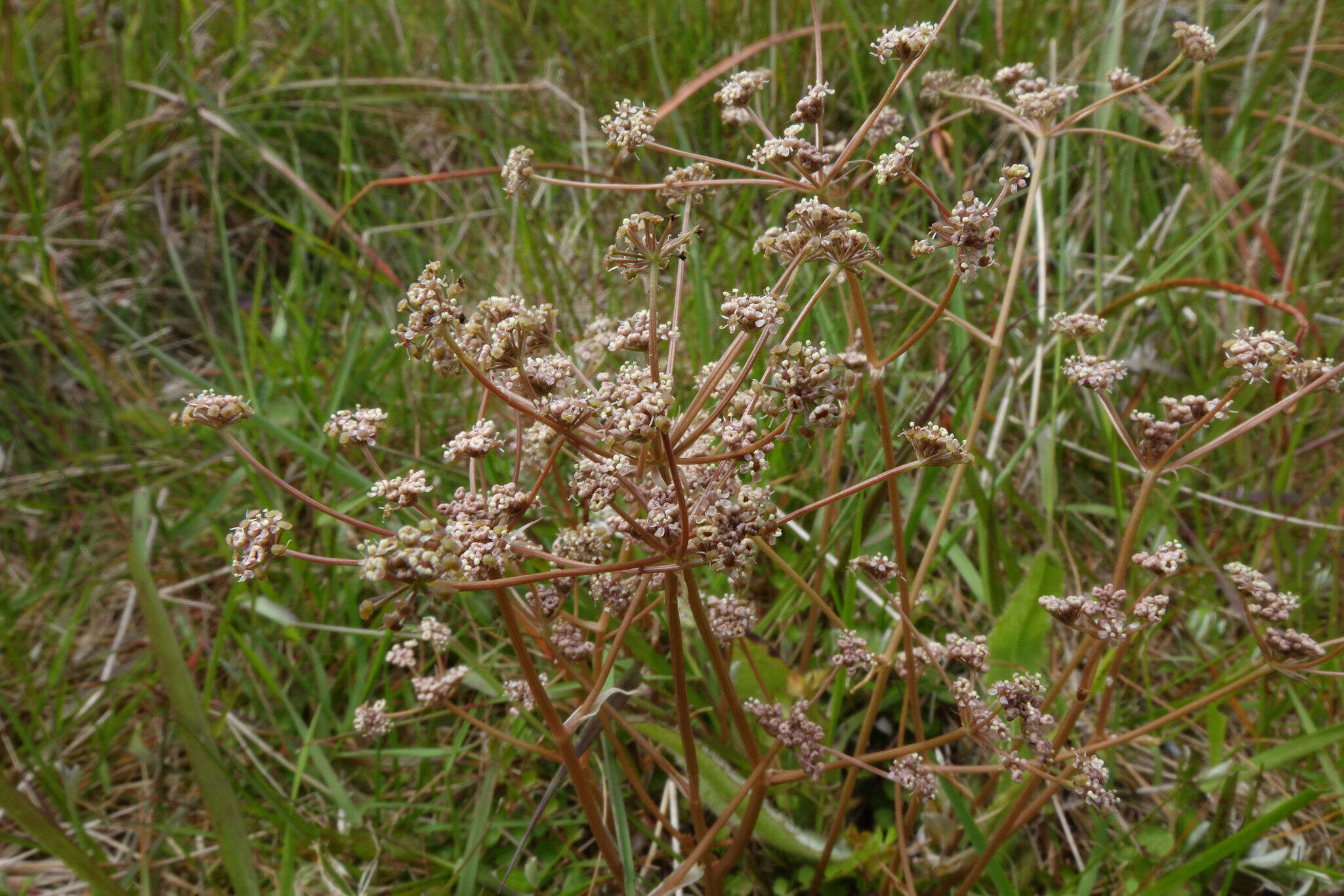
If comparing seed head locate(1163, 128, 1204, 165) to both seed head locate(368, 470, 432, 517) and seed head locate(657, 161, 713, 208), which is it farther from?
seed head locate(368, 470, 432, 517)

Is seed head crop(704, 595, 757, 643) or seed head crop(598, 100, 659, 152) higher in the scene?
seed head crop(598, 100, 659, 152)

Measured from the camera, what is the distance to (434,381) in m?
3.66

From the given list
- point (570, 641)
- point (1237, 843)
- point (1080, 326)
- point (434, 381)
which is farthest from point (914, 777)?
point (434, 381)

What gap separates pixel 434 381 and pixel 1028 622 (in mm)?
2475

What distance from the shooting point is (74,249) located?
445cm

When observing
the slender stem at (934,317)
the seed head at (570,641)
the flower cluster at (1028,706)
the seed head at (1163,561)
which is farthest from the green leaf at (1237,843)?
the seed head at (570,641)

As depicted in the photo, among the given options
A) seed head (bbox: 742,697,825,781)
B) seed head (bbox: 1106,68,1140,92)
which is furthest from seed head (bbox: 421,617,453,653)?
seed head (bbox: 1106,68,1140,92)

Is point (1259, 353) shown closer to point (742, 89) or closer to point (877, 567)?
point (877, 567)

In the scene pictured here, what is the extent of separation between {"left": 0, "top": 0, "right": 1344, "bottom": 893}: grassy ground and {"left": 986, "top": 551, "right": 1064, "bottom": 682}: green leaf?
27 centimetres

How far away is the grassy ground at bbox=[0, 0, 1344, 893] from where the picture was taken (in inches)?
94.5

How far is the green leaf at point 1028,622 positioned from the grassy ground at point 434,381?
27 cm

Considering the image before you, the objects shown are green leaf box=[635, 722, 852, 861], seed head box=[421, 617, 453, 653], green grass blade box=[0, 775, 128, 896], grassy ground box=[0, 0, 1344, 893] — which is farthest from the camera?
grassy ground box=[0, 0, 1344, 893]

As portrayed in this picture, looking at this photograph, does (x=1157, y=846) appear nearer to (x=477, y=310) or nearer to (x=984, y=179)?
(x=477, y=310)

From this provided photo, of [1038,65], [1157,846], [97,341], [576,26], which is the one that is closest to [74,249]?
[97,341]
